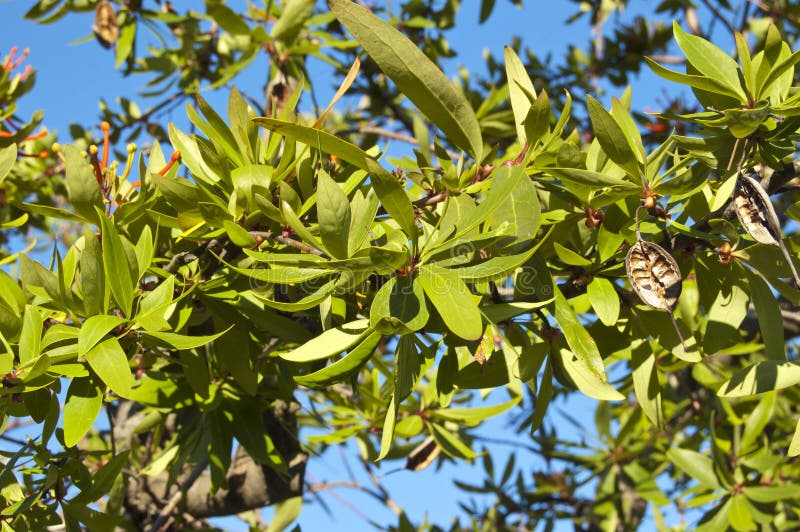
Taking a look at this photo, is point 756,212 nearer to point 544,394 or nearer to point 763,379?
point 763,379

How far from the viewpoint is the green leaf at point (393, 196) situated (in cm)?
79

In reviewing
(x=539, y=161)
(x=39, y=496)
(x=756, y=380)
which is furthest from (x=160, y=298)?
(x=756, y=380)

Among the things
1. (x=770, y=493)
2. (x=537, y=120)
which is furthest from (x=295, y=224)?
(x=770, y=493)

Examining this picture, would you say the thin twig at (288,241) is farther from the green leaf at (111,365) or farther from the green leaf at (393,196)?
the green leaf at (111,365)

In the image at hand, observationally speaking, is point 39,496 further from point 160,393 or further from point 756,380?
point 756,380

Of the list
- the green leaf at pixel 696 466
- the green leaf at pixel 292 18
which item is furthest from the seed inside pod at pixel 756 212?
the green leaf at pixel 292 18

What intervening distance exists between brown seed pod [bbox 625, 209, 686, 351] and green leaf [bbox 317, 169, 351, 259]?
0.30 m

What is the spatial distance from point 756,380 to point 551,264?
0.91 ft

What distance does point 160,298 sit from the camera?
90 centimetres

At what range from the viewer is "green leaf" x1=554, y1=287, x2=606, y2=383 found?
0.89 metres

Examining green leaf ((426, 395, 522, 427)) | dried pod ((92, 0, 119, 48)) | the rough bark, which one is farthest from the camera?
dried pod ((92, 0, 119, 48))

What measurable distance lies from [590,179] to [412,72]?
229 millimetres

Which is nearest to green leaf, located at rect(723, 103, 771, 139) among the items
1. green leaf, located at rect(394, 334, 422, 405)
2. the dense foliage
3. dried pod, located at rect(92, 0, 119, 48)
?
the dense foliage

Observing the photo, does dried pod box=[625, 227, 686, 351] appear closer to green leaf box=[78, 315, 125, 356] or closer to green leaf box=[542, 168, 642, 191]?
green leaf box=[542, 168, 642, 191]
